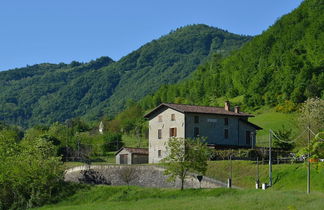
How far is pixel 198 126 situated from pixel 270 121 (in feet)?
133

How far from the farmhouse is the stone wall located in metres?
8.43

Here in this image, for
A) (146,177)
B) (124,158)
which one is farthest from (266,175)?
(124,158)

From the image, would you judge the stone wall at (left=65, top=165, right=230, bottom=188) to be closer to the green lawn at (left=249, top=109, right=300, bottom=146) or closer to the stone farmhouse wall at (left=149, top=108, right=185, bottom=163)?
the stone farmhouse wall at (left=149, top=108, right=185, bottom=163)

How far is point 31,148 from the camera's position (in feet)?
222

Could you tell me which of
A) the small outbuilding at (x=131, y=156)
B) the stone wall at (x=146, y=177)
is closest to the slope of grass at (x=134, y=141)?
the small outbuilding at (x=131, y=156)

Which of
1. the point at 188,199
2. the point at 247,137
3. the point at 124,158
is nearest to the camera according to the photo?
the point at 188,199

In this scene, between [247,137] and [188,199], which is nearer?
[188,199]

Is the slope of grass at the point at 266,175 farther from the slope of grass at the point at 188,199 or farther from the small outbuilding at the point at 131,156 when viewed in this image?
the small outbuilding at the point at 131,156

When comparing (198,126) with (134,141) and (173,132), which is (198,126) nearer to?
(173,132)

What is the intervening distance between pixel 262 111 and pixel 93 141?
3987cm

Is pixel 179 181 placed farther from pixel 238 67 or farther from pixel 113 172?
pixel 238 67

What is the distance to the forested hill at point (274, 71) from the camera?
126 meters

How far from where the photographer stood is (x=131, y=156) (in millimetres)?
74375

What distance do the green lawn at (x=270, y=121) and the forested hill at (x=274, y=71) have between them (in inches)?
117
